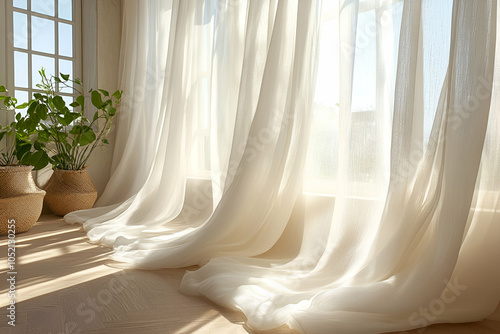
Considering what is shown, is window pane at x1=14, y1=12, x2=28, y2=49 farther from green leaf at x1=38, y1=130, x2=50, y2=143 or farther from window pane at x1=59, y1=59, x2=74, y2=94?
green leaf at x1=38, y1=130, x2=50, y2=143

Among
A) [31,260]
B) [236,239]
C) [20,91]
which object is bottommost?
[31,260]

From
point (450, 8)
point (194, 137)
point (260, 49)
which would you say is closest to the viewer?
point (450, 8)

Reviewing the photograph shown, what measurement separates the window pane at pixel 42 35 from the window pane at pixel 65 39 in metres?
0.06

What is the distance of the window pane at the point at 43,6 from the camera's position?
3.13 meters

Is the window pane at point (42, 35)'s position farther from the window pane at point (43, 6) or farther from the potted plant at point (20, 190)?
the potted plant at point (20, 190)

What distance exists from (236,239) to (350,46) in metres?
1.00

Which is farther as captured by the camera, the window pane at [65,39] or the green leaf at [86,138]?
the window pane at [65,39]

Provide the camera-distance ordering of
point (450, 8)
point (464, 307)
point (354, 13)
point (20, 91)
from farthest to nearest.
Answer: point (20, 91) < point (354, 13) < point (450, 8) < point (464, 307)

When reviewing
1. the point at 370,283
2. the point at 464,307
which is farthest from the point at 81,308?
the point at 464,307

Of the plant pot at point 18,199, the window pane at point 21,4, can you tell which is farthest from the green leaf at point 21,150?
the window pane at point 21,4

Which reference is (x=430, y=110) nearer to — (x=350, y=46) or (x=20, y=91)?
(x=350, y=46)

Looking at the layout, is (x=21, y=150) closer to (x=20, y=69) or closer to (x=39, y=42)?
(x=20, y=69)

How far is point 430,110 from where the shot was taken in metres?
1.34

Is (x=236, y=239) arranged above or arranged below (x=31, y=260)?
above
